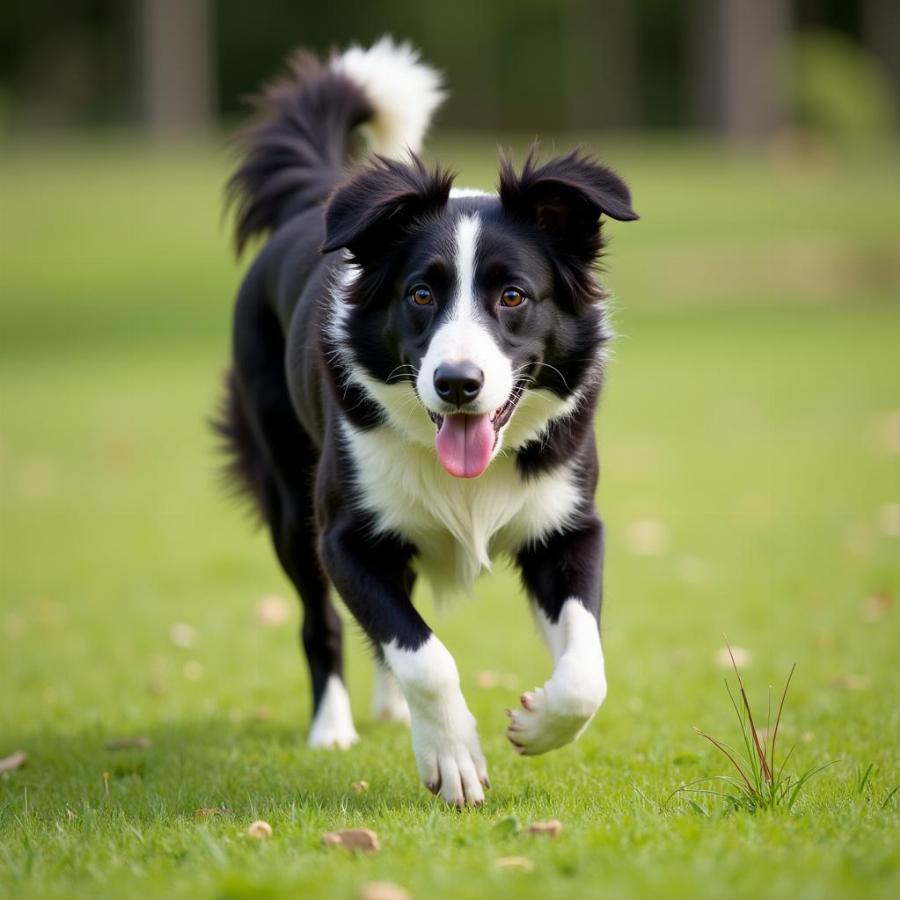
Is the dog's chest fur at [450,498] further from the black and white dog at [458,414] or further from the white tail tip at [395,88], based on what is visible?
the white tail tip at [395,88]

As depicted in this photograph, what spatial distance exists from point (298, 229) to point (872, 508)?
4902 millimetres

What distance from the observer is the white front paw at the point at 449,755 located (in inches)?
158

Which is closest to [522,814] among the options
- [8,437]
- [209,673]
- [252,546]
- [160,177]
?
Answer: [209,673]

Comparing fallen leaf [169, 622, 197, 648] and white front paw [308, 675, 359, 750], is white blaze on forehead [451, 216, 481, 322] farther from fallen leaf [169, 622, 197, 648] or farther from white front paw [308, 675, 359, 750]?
fallen leaf [169, 622, 197, 648]

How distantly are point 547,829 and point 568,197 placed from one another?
79.0 inches

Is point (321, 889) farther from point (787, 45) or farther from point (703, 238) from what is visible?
point (787, 45)

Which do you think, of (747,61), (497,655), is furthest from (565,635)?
(747,61)

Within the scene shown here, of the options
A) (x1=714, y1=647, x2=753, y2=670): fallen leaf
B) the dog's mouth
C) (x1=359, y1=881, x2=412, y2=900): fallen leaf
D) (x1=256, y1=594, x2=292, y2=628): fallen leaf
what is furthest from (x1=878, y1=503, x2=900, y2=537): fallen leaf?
(x1=359, y1=881, x2=412, y2=900): fallen leaf

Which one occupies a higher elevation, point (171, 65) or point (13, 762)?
point (171, 65)

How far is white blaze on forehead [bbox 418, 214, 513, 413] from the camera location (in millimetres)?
3939

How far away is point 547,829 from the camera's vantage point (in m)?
3.55

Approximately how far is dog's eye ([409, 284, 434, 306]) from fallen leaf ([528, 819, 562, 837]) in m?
1.61

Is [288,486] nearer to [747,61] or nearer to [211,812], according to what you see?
[211,812]

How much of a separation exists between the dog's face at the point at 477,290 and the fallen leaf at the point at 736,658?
6.81 feet
